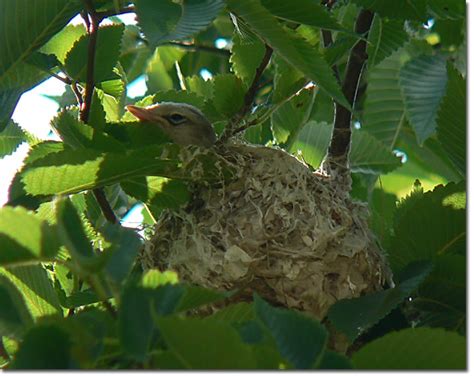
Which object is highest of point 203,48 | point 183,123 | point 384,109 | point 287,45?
point 287,45

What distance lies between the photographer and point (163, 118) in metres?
4.25

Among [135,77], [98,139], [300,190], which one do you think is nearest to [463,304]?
[300,190]

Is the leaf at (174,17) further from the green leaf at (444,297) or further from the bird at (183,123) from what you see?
the bird at (183,123)

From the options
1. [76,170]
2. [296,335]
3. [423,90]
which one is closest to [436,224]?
[423,90]

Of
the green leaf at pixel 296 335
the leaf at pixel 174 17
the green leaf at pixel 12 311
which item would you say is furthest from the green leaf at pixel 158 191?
the green leaf at pixel 296 335

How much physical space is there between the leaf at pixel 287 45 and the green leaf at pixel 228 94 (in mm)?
689

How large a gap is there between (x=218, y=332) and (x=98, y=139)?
1340mm

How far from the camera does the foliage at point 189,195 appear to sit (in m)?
2.00

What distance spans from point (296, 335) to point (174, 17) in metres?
0.97

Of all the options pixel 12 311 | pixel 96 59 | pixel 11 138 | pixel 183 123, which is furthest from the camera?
pixel 183 123

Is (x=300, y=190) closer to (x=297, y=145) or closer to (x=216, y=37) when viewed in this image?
(x=297, y=145)

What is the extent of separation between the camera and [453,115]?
2967mm

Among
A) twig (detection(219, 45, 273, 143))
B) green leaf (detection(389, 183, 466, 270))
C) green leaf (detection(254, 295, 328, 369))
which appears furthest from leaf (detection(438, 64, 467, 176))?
green leaf (detection(254, 295, 328, 369))

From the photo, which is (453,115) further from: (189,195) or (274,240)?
(189,195)
